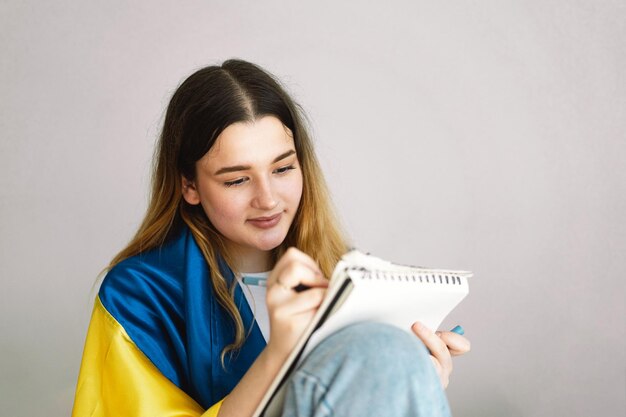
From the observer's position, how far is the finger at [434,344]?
4.90ft

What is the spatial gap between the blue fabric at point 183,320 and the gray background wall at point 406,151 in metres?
1.18

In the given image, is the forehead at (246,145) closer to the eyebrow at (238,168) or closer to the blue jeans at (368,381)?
the eyebrow at (238,168)

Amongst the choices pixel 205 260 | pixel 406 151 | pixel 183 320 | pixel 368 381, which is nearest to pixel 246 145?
pixel 205 260

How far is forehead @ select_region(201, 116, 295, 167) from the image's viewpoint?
1.66 metres

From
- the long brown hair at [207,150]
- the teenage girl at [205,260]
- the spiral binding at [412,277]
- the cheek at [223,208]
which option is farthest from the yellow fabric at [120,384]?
the spiral binding at [412,277]

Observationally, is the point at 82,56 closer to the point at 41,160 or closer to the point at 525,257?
the point at 41,160

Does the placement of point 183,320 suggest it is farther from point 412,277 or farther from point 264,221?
point 412,277

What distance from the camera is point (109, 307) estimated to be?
66.1 inches

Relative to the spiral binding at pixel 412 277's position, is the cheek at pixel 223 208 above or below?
above

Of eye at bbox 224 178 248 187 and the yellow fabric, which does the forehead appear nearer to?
eye at bbox 224 178 248 187

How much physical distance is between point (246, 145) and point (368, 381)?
632 mm

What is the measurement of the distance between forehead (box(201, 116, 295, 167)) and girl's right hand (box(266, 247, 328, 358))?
43 cm

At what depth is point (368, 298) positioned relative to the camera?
1.23 metres

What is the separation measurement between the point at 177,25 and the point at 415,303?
6.10 ft
